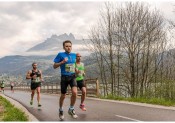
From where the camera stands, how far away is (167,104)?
1362 cm

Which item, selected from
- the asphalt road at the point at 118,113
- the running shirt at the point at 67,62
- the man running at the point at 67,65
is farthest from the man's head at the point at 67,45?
the asphalt road at the point at 118,113

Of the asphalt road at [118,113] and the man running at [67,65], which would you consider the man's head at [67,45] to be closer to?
the man running at [67,65]

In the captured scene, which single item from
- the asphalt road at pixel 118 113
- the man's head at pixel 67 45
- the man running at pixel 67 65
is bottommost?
the asphalt road at pixel 118 113

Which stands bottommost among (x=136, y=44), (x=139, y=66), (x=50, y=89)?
(x=50, y=89)

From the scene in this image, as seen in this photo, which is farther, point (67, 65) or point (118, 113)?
point (118, 113)

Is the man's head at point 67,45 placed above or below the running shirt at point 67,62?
above

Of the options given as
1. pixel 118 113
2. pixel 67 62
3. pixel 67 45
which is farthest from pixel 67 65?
pixel 118 113

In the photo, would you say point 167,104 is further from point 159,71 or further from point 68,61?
point 159,71

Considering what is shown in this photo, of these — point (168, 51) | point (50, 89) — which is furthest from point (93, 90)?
point (168, 51)

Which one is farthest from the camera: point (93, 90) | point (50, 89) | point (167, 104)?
point (50, 89)

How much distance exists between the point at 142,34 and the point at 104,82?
8051 millimetres

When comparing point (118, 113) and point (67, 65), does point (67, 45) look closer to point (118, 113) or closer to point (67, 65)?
point (67, 65)

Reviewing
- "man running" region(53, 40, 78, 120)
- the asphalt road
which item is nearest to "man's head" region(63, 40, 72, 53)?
"man running" region(53, 40, 78, 120)

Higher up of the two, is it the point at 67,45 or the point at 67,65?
the point at 67,45
